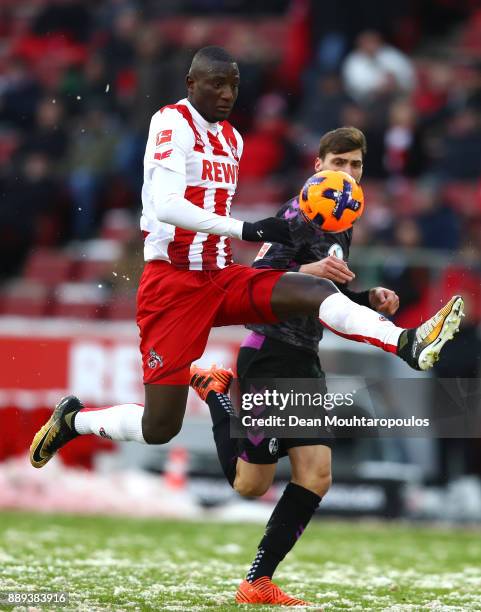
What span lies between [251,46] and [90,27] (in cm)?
323

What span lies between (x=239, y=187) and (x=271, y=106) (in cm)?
146

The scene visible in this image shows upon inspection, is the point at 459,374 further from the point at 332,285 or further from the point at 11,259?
the point at 11,259

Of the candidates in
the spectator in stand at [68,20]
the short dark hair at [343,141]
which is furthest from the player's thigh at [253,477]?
the spectator in stand at [68,20]

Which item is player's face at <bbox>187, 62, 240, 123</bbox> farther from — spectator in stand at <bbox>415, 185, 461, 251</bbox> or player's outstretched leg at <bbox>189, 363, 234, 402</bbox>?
spectator in stand at <bbox>415, 185, 461, 251</bbox>

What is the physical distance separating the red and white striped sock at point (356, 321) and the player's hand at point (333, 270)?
0.20 meters

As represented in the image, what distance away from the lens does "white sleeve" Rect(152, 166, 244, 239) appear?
279 inches

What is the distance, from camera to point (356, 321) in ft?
22.6

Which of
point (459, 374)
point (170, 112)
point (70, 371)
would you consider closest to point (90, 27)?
point (70, 371)

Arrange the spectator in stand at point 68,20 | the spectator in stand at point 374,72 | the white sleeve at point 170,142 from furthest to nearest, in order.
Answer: the spectator in stand at point 68,20
the spectator in stand at point 374,72
the white sleeve at point 170,142

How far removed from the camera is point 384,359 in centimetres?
1441

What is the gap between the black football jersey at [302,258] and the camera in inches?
300

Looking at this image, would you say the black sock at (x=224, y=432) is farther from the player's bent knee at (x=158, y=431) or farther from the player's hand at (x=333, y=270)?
the player's hand at (x=333, y=270)

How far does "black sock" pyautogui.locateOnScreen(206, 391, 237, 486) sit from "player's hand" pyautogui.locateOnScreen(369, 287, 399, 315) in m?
→ 1.20

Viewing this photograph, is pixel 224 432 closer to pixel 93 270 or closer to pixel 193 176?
pixel 193 176
